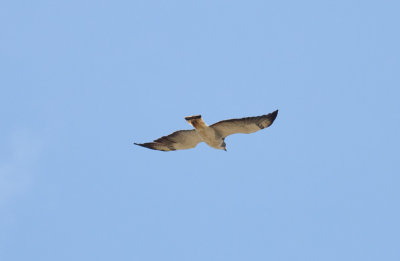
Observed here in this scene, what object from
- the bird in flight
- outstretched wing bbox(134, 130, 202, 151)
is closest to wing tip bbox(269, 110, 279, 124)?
the bird in flight

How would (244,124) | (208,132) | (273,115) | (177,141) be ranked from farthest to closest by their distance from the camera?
(177,141)
(208,132)
(244,124)
(273,115)

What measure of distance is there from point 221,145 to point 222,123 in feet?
6.17

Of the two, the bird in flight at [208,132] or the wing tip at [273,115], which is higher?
the bird in flight at [208,132]

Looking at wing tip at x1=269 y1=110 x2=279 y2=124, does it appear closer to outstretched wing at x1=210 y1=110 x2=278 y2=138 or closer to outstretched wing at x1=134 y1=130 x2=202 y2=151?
outstretched wing at x1=210 y1=110 x2=278 y2=138

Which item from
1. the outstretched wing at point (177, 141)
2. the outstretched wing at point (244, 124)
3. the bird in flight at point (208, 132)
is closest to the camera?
the outstretched wing at point (244, 124)

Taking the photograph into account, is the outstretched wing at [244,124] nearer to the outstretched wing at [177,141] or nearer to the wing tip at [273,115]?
the wing tip at [273,115]

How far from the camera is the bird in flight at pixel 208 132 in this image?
83.0ft

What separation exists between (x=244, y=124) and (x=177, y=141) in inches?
149

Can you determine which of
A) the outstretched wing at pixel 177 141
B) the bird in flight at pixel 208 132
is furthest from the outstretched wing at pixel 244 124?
the outstretched wing at pixel 177 141

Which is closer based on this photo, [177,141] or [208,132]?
[208,132]

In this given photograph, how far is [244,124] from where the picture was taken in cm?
2569

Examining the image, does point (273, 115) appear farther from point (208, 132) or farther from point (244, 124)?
point (208, 132)

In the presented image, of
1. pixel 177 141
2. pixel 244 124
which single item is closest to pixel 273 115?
pixel 244 124

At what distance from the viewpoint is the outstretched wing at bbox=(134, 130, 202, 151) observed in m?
27.8
